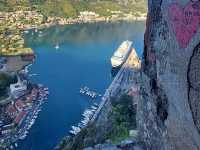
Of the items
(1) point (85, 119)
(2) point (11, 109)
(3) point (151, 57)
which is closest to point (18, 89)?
(2) point (11, 109)

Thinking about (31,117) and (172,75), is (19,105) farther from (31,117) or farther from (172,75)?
(172,75)

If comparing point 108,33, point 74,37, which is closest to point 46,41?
point 74,37

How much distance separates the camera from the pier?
1229cm

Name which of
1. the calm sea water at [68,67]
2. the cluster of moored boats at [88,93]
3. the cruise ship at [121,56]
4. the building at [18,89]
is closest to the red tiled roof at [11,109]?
the calm sea water at [68,67]

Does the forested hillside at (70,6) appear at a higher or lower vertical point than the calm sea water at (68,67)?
higher

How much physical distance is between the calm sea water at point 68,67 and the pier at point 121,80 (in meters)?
0.37

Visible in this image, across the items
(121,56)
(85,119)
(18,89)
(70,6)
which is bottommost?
(85,119)

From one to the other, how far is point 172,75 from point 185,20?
0.81 ft

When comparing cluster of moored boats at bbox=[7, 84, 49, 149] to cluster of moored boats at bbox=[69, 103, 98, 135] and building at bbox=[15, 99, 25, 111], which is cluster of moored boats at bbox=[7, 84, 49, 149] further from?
cluster of moored boats at bbox=[69, 103, 98, 135]

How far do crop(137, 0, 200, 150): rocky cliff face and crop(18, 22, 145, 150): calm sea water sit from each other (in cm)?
818

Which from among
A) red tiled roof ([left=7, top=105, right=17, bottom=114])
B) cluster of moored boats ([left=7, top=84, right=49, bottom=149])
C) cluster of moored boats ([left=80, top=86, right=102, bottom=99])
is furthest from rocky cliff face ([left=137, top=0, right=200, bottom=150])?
cluster of moored boats ([left=80, top=86, right=102, bottom=99])

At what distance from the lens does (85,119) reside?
11.4 m

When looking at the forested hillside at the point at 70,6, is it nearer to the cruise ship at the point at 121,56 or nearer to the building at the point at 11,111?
the cruise ship at the point at 121,56

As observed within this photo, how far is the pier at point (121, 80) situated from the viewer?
40.3 ft
